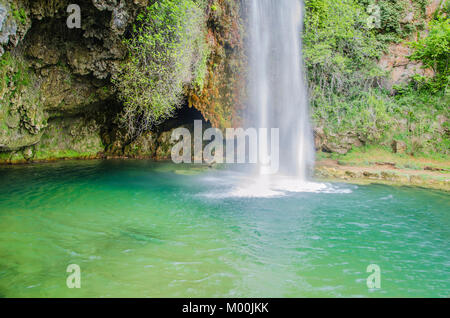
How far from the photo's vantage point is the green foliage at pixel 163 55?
12.2 m

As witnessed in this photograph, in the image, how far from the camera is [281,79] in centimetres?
1800

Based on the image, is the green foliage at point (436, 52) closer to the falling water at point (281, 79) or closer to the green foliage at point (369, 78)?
the green foliage at point (369, 78)

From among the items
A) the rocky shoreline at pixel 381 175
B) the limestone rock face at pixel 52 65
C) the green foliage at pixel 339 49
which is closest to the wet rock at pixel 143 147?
the limestone rock face at pixel 52 65

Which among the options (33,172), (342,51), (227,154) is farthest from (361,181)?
(33,172)

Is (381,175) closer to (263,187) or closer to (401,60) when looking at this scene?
(263,187)

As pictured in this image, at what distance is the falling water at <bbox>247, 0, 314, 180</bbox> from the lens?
16641 millimetres

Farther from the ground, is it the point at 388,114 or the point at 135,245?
the point at 388,114

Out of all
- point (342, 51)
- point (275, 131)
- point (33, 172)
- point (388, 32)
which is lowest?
point (33, 172)

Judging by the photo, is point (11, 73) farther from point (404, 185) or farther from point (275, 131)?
point (404, 185)

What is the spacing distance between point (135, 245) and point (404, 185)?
11.4m

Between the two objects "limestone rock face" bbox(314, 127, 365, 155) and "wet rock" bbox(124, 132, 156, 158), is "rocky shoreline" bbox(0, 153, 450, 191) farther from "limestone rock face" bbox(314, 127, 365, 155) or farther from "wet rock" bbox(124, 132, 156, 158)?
"wet rock" bbox(124, 132, 156, 158)

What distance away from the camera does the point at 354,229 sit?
7492mm

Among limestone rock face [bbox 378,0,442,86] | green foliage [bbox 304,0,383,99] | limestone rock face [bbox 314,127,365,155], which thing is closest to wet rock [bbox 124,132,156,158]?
limestone rock face [bbox 314,127,365,155]

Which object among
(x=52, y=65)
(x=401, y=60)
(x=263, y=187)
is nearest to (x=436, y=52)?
(x=401, y=60)
